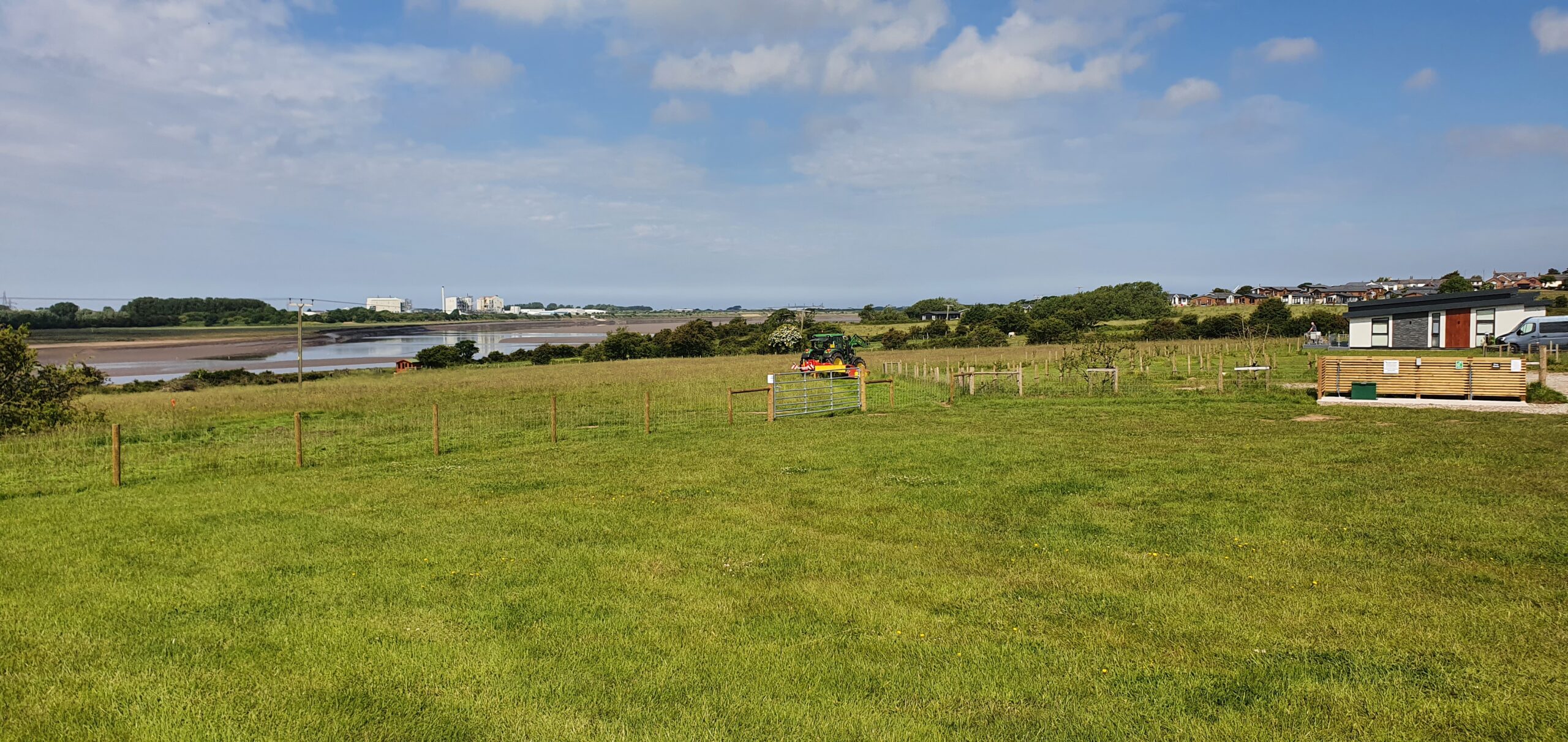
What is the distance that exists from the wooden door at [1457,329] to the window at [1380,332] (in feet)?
8.45

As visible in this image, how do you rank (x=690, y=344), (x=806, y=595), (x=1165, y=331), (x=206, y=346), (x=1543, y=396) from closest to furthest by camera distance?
(x=806, y=595)
(x=1543, y=396)
(x=1165, y=331)
(x=690, y=344)
(x=206, y=346)

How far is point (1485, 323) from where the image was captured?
4266cm

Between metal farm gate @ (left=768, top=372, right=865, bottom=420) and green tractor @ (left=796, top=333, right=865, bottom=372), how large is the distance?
4.47m

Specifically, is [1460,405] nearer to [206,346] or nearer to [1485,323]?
[1485,323]

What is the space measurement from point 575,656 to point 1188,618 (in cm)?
445

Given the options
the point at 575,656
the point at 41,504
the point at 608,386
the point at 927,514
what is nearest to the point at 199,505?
the point at 41,504

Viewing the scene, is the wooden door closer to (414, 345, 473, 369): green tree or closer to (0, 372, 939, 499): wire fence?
(0, 372, 939, 499): wire fence

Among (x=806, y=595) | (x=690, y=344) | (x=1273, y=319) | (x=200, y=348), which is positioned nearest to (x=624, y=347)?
(x=690, y=344)

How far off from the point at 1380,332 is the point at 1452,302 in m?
3.57

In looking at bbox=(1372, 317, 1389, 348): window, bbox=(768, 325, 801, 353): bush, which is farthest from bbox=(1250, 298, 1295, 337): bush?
bbox=(768, 325, 801, 353): bush

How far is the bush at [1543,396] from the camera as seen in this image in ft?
66.0

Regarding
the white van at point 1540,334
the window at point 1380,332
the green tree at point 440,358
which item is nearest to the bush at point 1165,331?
the window at point 1380,332

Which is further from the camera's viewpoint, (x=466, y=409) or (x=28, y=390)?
(x=466, y=409)

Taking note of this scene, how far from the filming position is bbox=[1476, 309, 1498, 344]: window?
139 feet
